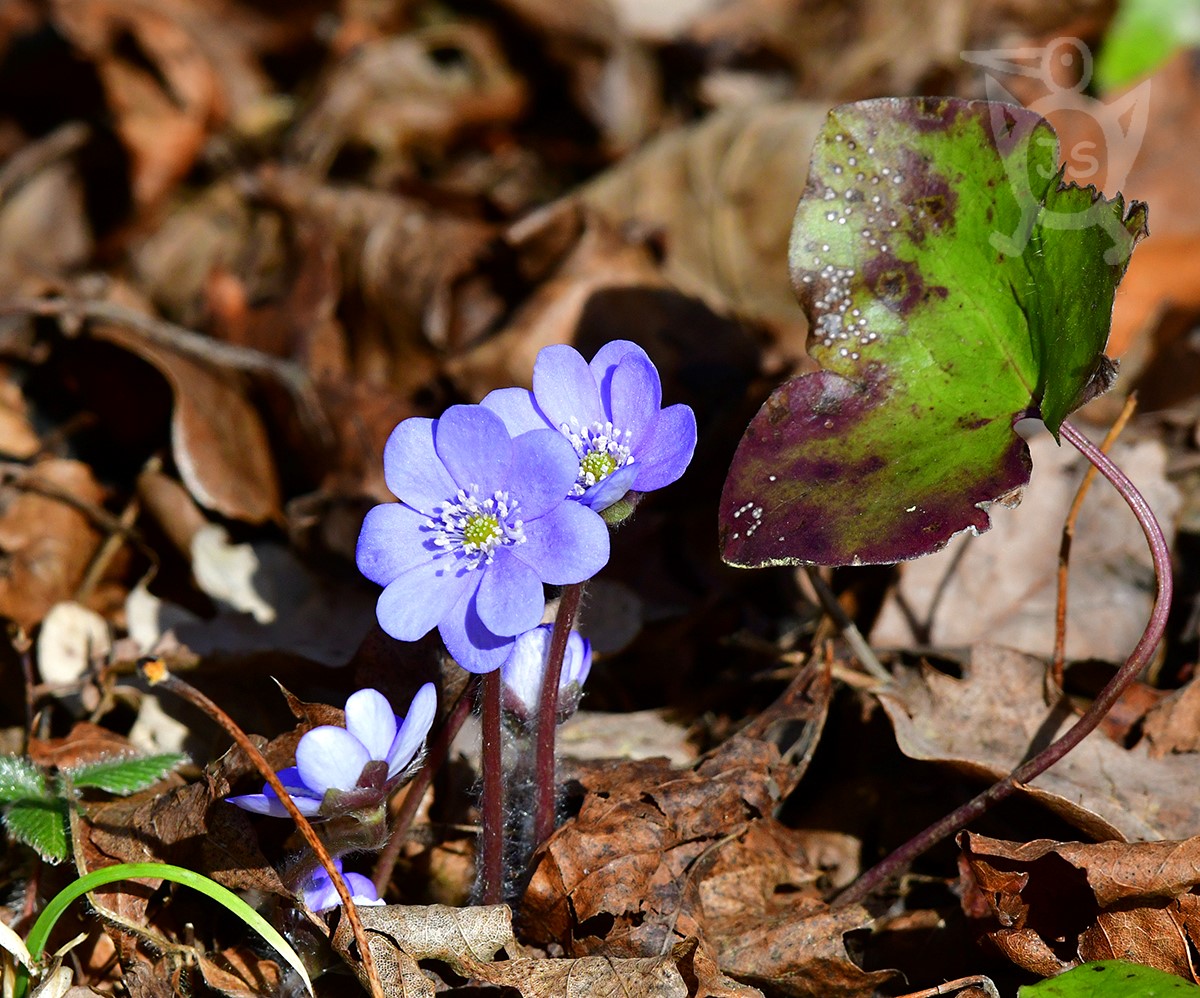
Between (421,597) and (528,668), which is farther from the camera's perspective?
(528,668)

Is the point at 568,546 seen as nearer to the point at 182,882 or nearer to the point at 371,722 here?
the point at 371,722

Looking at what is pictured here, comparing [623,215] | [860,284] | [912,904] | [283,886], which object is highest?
[860,284]

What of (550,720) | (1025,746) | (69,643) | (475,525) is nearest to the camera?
(475,525)

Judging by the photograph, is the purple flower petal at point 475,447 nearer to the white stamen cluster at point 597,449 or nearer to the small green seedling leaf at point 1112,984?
the white stamen cluster at point 597,449

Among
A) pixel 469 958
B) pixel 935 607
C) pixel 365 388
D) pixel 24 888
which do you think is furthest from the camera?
pixel 365 388

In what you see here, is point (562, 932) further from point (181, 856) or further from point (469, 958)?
point (181, 856)

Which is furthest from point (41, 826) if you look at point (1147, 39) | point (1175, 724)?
point (1147, 39)

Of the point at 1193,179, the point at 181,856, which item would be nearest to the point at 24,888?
the point at 181,856
